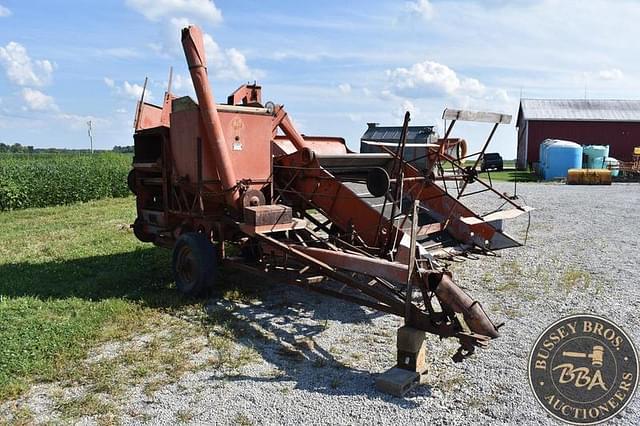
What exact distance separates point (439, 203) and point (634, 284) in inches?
106

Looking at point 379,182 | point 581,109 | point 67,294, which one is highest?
point 581,109

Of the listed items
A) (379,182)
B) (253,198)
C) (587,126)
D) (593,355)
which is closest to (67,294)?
(253,198)

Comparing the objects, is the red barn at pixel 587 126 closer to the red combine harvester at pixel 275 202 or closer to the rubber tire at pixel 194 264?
the red combine harvester at pixel 275 202

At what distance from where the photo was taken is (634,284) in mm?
7145

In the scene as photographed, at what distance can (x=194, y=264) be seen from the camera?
6.33 meters

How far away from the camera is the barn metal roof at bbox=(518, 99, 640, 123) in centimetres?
3619

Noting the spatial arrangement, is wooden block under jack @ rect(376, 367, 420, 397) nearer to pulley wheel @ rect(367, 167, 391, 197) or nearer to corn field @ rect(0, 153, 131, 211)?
pulley wheel @ rect(367, 167, 391, 197)

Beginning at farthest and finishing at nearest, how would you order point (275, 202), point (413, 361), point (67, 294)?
point (275, 202), point (67, 294), point (413, 361)

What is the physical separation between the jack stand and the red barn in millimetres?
33308

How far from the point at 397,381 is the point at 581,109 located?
38.5m

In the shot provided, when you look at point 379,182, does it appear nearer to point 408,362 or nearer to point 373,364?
point 373,364

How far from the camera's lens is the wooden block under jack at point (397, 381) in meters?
3.99

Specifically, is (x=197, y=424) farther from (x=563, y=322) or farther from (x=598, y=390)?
(x=563, y=322)

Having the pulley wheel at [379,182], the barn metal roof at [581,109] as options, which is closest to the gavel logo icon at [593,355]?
the pulley wheel at [379,182]
